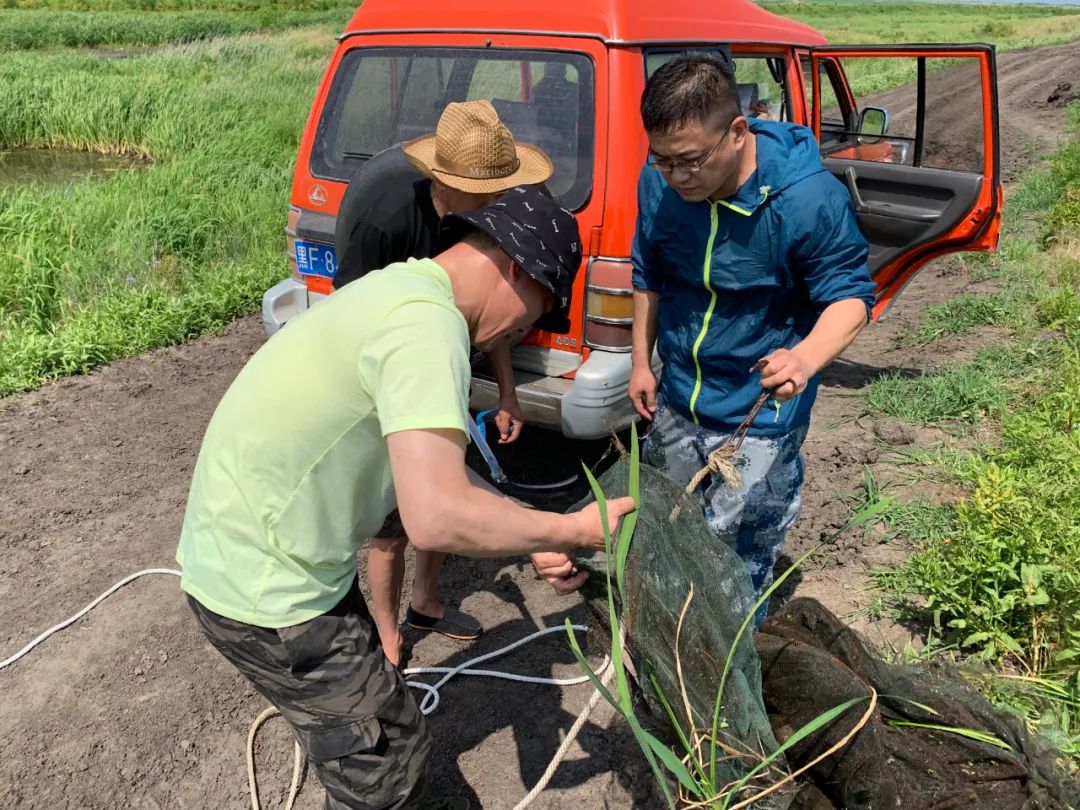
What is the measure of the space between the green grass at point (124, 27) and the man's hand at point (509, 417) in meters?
31.1

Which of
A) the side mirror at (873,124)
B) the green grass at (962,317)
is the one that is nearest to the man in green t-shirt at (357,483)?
the side mirror at (873,124)

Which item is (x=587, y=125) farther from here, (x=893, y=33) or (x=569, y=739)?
(x=893, y=33)

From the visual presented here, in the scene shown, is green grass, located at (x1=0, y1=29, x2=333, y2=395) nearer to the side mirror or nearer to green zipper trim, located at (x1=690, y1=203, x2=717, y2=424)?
green zipper trim, located at (x1=690, y1=203, x2=717, y2=424)

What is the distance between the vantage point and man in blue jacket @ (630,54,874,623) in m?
2.07

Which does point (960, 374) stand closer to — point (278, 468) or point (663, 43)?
point (663, 43)

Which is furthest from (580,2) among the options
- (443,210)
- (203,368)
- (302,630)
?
(203,368)

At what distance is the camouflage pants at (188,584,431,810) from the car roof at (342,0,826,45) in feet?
8.13

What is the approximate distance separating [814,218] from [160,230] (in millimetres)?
6133

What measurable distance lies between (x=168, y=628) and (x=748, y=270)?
2420 millimetres

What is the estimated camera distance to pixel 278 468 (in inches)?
60.6

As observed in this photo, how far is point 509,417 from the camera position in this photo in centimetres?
304

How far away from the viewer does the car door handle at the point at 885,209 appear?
452cm

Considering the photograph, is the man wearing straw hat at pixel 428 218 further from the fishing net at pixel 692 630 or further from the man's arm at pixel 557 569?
the fishing net at pixel 692 630

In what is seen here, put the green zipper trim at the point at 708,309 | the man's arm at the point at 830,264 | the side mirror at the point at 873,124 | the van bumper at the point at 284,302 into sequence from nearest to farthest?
1. the man's arm at the point at 830,264
2. the green zipper trim at the point at 708,309
3. the van bumper at the point at 284,302
4. the side mirror at the point at 873,124
